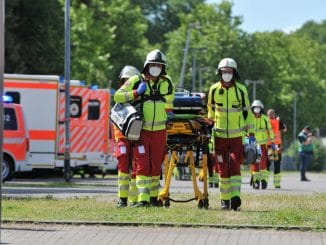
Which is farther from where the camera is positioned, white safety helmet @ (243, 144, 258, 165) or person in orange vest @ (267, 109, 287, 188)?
person in orange vest @ (267, 109, 287, 188)

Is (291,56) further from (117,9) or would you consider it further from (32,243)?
(32,243)

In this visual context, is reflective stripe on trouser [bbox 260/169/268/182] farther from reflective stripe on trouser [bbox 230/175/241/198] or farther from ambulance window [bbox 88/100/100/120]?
ambulance window [bbox 88/100/100/120]

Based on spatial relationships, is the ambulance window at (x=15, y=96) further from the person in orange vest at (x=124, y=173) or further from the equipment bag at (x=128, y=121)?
the equipment bag at (x=128, y=121)

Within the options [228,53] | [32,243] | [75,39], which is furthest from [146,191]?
[228,53]

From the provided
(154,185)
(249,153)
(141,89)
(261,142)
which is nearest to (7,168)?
(261,142)

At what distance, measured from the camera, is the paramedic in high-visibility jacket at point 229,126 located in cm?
1333

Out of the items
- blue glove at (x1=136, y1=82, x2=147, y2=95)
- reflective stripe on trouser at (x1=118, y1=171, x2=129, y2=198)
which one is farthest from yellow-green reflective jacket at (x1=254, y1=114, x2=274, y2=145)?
blue glove at (x1=136, y1=82, x2=147, y2=95)

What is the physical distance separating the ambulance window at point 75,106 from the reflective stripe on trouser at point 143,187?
16.0 metres

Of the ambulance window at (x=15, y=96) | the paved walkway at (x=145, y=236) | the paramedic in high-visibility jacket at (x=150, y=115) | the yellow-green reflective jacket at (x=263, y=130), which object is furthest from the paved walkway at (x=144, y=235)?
the ambulance window at (x=15, y=96)

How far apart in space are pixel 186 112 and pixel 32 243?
14.6 ft

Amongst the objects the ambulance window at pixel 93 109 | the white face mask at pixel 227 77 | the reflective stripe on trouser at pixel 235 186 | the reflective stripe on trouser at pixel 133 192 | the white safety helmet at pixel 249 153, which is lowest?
the reflective stripe on trouser at pixel 133 192

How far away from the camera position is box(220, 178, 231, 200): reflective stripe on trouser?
1331 cm

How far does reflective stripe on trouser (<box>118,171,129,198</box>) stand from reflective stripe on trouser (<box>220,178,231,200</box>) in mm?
1384

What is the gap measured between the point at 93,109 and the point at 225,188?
53.3 feet
